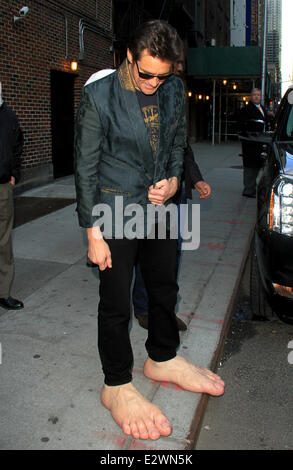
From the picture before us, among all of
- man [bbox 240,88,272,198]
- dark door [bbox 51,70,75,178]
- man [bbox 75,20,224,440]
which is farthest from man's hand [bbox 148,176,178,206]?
dark door [bbox 51,70,75,178]

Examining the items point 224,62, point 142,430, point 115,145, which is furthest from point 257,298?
point 224,62

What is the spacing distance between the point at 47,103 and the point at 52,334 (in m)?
8.03

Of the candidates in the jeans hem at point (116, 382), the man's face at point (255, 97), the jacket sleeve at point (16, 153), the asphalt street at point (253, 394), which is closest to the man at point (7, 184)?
the jacket sleeve at point (16, 153)

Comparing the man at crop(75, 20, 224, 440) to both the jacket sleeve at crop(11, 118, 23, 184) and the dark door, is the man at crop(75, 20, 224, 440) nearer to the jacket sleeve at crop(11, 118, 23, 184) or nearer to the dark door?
the jacket sleeve at crop(11, 118, 23, 184)

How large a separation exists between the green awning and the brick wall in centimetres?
978

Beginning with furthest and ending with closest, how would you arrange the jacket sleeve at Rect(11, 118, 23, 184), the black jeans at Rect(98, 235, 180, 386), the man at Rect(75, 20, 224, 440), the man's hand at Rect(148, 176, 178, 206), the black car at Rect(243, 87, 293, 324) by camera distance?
the jacket sleeve at Rect(11, 118, 23, 184) < the black car at Rect(243, 87, 293, 324) < the black jeans at Rect(98, 235, 180, 386) < the man's hand at Rect(148, 176, 178, 206) < the man at Rect(75, 20, 224, 440)

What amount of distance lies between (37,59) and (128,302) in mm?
8575

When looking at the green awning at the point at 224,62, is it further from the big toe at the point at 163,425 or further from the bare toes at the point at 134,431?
the bare toes at the point at 134,431

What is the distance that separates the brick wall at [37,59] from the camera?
887 centimetres

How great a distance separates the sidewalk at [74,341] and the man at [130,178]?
6.8 inches

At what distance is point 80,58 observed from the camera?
453 inches

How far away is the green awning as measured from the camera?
2025 cm

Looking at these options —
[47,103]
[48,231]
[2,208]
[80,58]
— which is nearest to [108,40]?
[80,58]

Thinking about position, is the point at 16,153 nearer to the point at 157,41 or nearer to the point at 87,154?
the point at 87,154
